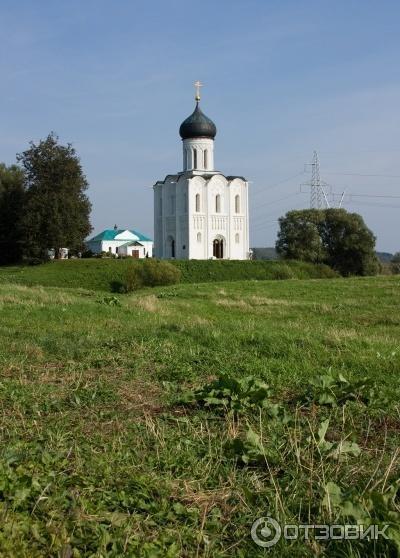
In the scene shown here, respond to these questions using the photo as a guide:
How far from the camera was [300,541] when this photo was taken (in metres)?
2.85

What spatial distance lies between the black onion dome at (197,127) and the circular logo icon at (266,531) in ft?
188

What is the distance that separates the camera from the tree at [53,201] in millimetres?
41000

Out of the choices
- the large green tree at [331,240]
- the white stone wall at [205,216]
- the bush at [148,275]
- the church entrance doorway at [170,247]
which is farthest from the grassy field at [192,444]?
the church entrance doorway at [170,247]

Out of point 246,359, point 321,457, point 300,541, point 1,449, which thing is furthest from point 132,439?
point 246,359

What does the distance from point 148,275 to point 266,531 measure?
108 feet

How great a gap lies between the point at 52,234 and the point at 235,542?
39.7m

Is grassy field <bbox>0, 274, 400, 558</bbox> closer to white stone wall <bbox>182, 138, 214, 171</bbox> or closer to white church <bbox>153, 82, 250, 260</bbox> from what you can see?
white church <bbox>153, 82, 250, 260</bbox>

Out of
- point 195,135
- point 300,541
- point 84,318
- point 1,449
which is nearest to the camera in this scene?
point 300,541

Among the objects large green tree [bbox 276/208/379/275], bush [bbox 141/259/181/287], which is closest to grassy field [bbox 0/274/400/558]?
bush [bbox 141/259/181/287]

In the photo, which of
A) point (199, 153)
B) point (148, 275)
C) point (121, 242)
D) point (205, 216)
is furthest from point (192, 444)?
point (121, 242)

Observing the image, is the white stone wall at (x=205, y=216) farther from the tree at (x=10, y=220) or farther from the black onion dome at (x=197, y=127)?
the tree at (x=10, y=220)

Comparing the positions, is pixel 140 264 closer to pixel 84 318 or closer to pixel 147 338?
pixel 84 318

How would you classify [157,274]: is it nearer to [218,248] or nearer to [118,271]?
[118,271]

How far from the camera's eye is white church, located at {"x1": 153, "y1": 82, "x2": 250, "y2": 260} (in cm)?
5856
